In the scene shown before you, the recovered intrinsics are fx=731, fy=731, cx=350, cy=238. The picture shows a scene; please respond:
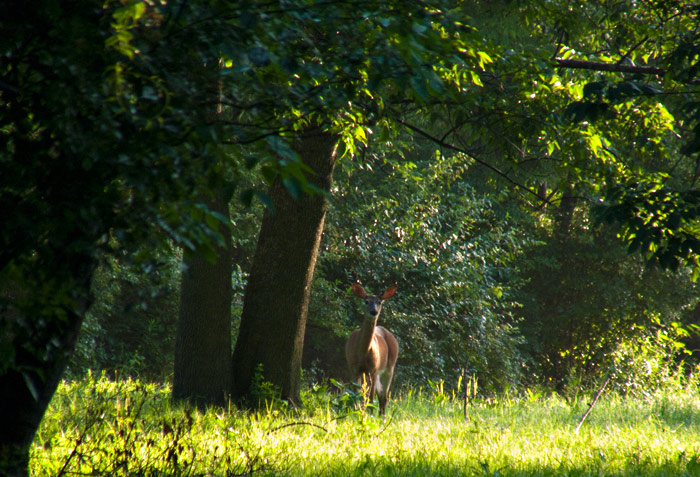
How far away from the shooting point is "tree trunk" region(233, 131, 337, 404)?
26.5 feet

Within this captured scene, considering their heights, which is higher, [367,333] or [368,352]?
[367,333]

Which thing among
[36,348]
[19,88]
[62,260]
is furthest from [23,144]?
[36,348]

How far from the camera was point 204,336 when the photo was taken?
7.94 metres

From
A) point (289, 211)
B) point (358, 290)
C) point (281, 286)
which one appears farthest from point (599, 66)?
point (358, 290)

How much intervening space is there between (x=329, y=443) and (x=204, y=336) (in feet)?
8.07

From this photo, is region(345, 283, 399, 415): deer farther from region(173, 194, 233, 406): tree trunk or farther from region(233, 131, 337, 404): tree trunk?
region(173, 194, 233, 406): tree trunk

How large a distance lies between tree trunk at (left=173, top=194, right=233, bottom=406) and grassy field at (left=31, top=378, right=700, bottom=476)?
1.12 feet

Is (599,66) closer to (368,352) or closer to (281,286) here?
(281,286)

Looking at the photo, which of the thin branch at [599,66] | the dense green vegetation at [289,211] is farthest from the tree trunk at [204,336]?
the thin branch at [599,66]

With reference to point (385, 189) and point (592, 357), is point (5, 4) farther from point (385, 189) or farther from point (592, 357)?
point (592, 357)

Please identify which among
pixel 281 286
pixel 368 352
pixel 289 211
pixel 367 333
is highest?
pixel 289 211

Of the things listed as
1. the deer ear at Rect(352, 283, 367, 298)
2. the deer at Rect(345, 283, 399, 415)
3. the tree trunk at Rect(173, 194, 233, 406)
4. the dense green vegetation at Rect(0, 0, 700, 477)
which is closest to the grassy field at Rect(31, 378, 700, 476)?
the dense green vegetation at Rect(0, 0, 700, 477)

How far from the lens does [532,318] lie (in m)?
24.8

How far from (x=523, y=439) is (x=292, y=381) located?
2781mm
